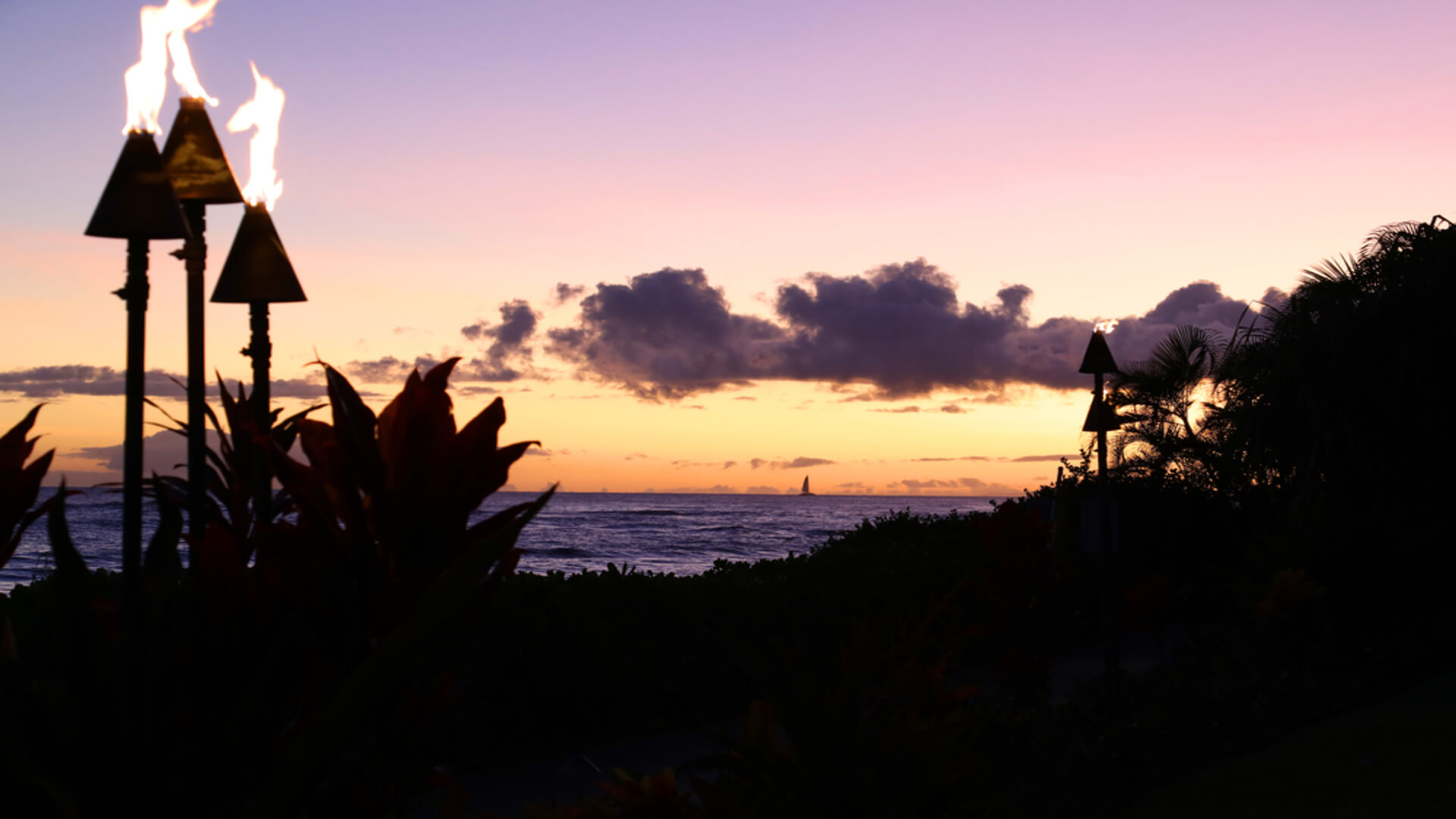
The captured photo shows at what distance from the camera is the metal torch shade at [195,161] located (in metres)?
3.79

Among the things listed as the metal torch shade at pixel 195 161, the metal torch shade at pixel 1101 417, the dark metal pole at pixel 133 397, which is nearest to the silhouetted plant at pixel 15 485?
the dark metal pole at pixel 133 397

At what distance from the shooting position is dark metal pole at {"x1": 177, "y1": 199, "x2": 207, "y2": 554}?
3.63m

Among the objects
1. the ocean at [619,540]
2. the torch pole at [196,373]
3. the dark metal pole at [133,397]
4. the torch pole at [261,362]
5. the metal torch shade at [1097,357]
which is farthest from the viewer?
the ocean at [619,540]

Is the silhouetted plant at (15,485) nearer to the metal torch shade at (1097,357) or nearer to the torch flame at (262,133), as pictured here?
the torch flame at (262,133)

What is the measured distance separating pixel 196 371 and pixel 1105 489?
781 centimetres

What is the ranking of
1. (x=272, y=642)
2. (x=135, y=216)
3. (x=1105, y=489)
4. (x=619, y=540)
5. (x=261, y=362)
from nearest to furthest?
(x=272, y=642) < (x=135, y=216) < (x=261, y=362) < (x=1105, y=489) < (x=619, y=540)

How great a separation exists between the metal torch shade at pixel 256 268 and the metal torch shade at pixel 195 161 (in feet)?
1.39

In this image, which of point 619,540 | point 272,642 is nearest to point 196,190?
point 272,642

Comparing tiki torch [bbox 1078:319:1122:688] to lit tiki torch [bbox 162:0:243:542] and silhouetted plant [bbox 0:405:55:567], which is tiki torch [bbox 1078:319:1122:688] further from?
silhouetted plant [bbox 0:405:55:567]

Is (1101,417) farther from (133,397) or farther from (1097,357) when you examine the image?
(133,397)

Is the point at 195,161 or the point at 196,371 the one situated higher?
the point at 195,161

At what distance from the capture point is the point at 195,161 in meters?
3.82

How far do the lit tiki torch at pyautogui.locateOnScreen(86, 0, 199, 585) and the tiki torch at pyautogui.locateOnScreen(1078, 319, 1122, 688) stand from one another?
703cm

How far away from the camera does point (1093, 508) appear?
834 centimetres
